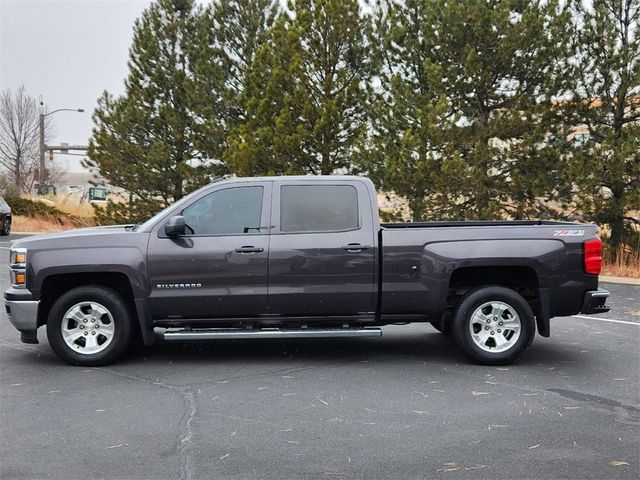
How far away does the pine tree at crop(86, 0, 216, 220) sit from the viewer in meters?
27.1

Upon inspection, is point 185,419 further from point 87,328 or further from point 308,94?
point 308,94

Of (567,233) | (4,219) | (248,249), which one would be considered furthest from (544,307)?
(4,219)

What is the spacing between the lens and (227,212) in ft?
23.7

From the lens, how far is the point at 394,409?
5.52m

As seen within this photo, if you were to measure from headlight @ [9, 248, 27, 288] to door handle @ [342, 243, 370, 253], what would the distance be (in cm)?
323

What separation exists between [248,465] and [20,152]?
4621cm

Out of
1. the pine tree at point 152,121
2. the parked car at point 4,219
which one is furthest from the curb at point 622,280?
the parked car at point 4,219

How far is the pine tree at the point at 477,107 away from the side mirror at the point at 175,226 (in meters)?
11.4

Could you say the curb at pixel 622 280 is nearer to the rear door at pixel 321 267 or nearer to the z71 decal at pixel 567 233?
the z71 decal at pixel 567 233

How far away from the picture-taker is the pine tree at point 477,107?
17.6m

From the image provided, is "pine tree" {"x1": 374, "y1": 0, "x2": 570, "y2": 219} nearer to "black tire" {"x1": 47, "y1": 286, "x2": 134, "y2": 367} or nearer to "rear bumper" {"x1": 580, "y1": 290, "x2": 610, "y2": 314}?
"rear bumper" {"x1": 580, "y1": 290, "x2": 610, "y2": 314}

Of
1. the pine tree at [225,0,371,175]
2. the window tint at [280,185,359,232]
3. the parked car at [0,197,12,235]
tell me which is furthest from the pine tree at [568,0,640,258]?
the parked car at [0,197,12,235]

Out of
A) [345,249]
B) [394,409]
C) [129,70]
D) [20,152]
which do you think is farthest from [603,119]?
[20,152]

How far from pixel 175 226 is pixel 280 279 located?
1.18 m
